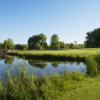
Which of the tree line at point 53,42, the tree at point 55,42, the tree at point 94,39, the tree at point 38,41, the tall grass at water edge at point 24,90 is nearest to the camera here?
the tall grass at water edge at point 24,90

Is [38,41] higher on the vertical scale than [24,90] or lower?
higher

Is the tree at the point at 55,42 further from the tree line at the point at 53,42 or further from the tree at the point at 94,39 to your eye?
the tree at the point at 94,39

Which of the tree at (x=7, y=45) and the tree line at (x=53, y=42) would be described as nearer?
the tree line at (x=53, y=42)

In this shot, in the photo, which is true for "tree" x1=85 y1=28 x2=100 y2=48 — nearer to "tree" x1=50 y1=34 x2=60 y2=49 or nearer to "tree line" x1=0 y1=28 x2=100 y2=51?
"tree line" x1=0 y1=28 x2=100 y2=51

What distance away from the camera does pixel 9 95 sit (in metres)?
3.66

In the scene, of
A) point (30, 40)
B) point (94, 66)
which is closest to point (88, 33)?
point (30, 40)

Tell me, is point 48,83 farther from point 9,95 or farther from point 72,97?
point 9,95

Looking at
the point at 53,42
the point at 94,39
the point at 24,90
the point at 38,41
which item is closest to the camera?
the point at 24,90

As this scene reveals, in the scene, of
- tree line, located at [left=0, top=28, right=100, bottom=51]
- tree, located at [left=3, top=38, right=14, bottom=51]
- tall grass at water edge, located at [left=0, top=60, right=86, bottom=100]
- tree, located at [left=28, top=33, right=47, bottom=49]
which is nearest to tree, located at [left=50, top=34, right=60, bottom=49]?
tree line, located at [left=0, top=28, right=100, bottom=51]

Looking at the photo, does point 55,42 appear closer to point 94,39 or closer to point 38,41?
point 38,41

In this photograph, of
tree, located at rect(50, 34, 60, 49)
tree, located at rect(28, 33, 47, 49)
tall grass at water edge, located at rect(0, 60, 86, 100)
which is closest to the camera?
tall grass at water edge, located at rect(0, 60, 86, 100)

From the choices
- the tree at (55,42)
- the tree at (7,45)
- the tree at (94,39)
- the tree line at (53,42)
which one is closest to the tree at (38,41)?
the tree line at (53,42)

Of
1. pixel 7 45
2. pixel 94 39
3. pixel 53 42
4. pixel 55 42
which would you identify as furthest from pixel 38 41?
pixel 94 39

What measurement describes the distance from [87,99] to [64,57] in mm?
15695
